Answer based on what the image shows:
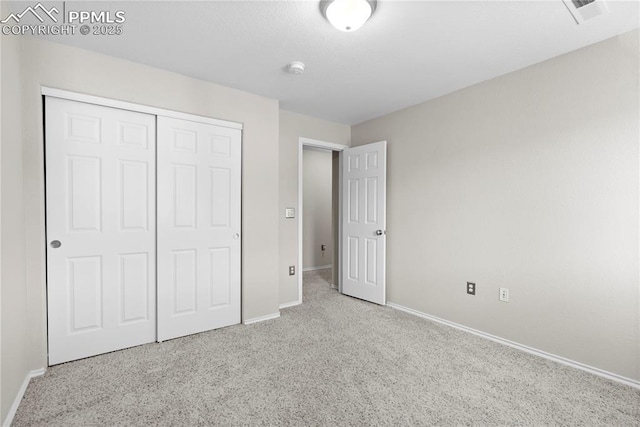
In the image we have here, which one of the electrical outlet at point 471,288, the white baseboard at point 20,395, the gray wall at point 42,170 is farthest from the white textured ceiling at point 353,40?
the white baseboard at point 20,395

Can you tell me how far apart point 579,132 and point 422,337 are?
2.08 m

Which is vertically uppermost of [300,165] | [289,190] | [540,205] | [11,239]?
[300,165]

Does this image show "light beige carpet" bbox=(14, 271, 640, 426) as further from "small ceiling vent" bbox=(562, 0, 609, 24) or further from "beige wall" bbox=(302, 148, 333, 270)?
"beige wall" bbox=(302, 148, 333, 270)

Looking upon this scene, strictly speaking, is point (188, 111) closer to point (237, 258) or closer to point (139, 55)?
point (139, 55)

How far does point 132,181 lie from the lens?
94.7 inches

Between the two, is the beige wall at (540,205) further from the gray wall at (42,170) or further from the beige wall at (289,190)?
the gray wall at (42,170)

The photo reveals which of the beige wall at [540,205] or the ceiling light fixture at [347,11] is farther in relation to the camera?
the beige wall at [540,205]

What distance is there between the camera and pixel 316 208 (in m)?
5.78

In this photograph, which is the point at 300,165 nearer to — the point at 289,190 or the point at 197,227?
the point at 289,190

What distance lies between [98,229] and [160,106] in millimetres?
1139

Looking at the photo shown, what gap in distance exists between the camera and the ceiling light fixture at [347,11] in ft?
5.36

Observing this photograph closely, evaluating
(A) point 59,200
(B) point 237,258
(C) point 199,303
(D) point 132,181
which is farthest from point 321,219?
(A) point 59,200

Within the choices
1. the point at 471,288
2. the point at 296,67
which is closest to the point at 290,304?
the point at 471,288

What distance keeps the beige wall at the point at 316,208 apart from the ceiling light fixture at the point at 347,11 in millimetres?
3804
